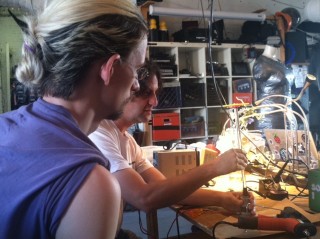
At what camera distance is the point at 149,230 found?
5.61 ft

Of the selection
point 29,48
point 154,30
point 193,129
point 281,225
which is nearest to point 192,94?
point 193,129

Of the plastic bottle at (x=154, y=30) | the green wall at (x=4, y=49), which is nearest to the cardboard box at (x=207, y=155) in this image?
the plastic bottle at (x=154, y=30)

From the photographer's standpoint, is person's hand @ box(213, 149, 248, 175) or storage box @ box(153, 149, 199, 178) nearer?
person's hand @ box(213, 149, 248, 175)

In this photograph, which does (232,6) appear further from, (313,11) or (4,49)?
(4,49)

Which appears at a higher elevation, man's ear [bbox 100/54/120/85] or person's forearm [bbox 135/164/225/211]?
man's ear [bbox 100/54/120/85]

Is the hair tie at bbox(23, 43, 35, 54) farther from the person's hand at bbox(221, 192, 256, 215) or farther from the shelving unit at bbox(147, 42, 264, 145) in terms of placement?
the shelving unit at bbox(147, 42, 264, 145)

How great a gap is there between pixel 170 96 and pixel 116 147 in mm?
2418

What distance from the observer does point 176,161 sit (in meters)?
1.61

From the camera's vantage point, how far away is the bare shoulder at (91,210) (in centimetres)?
51

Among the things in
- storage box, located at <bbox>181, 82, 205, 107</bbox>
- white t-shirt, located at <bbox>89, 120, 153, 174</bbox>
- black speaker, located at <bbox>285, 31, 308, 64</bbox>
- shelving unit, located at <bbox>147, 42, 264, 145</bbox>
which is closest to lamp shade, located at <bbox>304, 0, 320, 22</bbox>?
black speaker, located at <bbox>285, 31, 308, 64</bbox>

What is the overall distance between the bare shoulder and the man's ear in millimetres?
235

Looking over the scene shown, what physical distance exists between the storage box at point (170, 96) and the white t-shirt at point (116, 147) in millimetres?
2034

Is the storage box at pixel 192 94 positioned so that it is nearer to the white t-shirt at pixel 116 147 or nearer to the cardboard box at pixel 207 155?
the cardboard box at pixel 207 155

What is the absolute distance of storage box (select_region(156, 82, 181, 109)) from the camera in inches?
146
